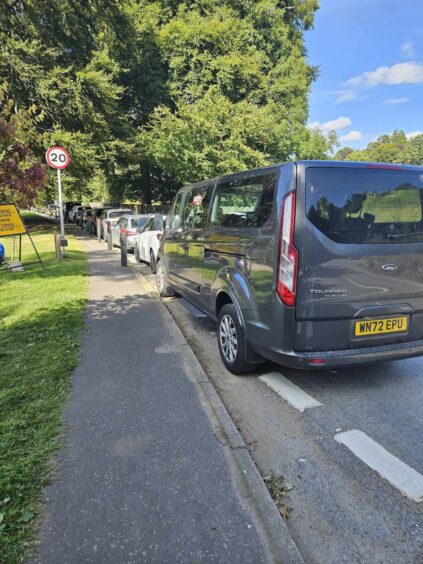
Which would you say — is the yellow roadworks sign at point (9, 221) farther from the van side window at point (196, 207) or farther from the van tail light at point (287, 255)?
the van tail light at point (287, 255)

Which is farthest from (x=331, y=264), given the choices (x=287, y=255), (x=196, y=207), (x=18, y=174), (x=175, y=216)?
(x=18, y=174)

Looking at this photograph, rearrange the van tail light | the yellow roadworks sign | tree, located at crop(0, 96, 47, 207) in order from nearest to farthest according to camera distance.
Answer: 1. the van tail light
2. tree, located at crop(0, 96, 47, 207)
3. the yellow roadworks sign

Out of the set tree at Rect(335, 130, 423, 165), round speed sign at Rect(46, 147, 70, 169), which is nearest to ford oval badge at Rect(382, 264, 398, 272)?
round speed sign at Rect(46, 147, 70, 169)

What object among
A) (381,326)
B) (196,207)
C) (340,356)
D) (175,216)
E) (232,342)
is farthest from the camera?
(175,216)

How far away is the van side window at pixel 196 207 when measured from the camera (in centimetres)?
521

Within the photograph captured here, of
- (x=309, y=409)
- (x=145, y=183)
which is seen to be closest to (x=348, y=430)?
(x=309, y=409)

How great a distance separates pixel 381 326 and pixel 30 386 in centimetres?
326

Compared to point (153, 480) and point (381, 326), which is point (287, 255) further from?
point (153, 480)

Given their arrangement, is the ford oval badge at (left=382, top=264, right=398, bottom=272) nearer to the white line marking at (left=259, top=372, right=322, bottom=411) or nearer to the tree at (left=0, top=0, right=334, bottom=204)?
the white line marking at (left=259, top=372, right=322, bottom=411)

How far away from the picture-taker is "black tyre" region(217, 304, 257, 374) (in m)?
4.02

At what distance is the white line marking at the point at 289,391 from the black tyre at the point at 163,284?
367 cm

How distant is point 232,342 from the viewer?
422 cm

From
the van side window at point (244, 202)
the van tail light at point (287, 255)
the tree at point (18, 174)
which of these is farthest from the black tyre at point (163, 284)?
the van tail light at point (287, 255)

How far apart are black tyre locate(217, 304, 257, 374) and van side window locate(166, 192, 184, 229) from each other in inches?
101
